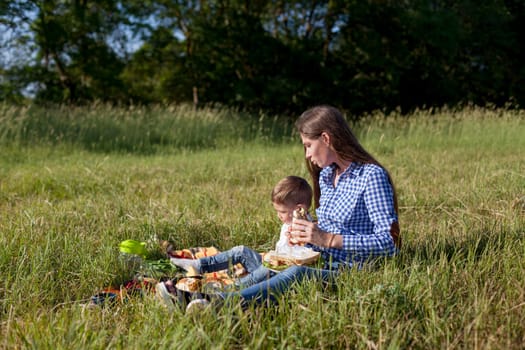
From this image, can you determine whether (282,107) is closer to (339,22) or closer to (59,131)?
(339,22)

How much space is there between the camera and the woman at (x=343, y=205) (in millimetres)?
2988

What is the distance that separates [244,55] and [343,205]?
62.4 ft

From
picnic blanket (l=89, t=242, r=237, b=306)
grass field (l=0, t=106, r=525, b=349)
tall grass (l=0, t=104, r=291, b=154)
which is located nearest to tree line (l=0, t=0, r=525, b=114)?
tall grass (l=0, t=104, r=291, b=154)

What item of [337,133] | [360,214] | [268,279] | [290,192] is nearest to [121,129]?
[290,192]

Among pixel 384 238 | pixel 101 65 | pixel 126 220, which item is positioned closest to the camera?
pixel 384 238

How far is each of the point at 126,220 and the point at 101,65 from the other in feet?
57.4

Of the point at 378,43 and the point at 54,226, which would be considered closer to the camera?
the point at 54,226

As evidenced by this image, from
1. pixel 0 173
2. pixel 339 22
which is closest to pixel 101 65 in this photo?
pixel 339 22

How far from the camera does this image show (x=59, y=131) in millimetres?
11297

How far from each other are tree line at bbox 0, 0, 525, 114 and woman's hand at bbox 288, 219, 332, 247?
17.5 m

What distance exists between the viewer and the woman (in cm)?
299

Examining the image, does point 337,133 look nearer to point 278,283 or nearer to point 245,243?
point 278,283

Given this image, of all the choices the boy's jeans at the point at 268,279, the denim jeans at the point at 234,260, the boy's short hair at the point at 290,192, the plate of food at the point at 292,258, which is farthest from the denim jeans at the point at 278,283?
the boy's short hair at the point at 290,192

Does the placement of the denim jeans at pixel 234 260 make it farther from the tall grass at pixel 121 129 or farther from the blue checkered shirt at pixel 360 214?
the tall grass at pixel 121 129
